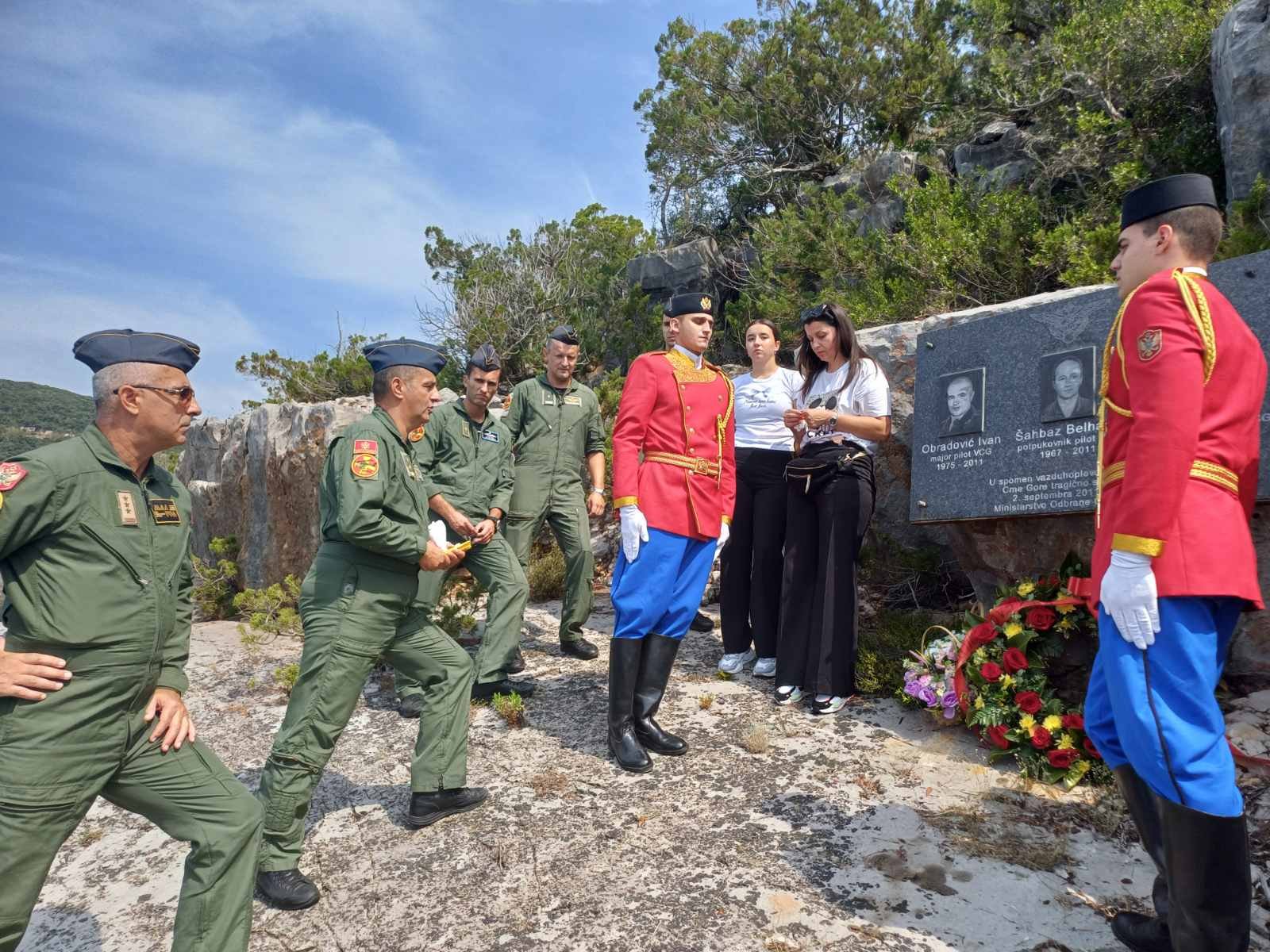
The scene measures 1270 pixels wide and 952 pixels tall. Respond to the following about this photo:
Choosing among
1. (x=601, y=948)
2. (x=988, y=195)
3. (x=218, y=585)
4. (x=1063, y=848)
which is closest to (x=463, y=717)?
(x=601, y=948)

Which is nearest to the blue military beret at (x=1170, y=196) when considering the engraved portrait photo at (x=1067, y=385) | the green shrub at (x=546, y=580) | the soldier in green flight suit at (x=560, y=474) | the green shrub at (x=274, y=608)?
the engraved portrait photo at (x=1067, y=385)

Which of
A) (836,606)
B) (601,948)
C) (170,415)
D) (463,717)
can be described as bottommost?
(601,948)

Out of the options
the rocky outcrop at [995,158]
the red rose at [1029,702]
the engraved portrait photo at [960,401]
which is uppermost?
the rocky outcrop at [995,158]

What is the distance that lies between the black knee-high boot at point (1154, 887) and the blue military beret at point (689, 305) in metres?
2.70

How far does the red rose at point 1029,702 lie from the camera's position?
11.6ft

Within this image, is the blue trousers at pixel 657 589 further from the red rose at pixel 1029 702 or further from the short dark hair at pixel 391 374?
the red rose at pixel 1029 702

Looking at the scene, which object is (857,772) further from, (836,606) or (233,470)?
A: (233,470)

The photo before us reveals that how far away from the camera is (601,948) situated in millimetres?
2498

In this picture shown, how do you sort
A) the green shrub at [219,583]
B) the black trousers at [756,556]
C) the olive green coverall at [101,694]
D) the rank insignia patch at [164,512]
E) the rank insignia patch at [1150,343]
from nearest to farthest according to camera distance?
1. the olive green coverall at [101,694]
2. the rank insignia patch at [1150,343]
3. the rank insignia patch at [164,512]
4. the black trousers at [756,556]
5. the green shrub at [219,583]

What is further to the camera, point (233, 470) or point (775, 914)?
point (233, 470)

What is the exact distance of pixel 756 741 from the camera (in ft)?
12.7

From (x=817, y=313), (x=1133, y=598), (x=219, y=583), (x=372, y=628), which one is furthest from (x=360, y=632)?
(x=219, y=583)

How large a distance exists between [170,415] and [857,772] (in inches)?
120

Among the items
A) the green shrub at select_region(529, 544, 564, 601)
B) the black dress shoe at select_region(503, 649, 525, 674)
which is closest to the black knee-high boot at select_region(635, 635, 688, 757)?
the black dress shoe at select_region(503, 649, 525, 674)
